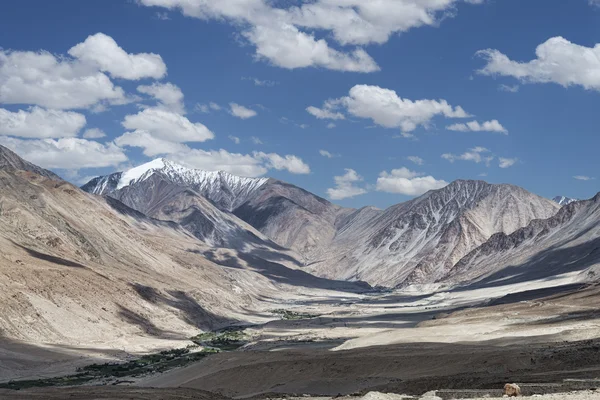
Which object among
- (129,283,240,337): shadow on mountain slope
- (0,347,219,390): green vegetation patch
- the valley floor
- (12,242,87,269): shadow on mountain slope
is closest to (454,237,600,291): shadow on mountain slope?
(129,283,240,337): shadow on mountain slope

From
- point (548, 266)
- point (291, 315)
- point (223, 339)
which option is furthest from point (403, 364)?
point (548, 266)

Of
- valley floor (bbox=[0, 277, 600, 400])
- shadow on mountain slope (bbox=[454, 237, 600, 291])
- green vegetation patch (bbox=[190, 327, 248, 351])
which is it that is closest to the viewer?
valley floor (bbox=[0, 277, 600, 400])

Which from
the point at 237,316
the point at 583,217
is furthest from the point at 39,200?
the point at 583,217

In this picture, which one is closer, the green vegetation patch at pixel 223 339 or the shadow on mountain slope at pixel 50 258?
the green vegetation patch at pixel 223 339

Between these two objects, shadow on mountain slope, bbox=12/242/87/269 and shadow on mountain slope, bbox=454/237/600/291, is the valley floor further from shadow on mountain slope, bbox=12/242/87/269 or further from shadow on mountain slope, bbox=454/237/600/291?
shadow on mountain slope, bbox=454/237/600/291

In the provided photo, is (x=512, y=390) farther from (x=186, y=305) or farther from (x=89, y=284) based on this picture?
(x=186, y=305)

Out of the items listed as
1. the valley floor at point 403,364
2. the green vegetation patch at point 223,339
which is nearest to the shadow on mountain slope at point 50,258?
the green vegetation patch at point 223,339

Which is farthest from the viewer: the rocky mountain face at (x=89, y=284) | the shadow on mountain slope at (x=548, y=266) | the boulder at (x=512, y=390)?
the shadow on mountain slope at (x=548, y=266)

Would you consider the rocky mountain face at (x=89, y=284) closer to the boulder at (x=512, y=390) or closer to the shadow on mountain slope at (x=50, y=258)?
the shadow on mountain slope at (x=50, y=258)

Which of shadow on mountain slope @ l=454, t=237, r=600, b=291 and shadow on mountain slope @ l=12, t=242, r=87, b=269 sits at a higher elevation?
shadow on mountain slope @ l=12, t=242, r=87, b=269

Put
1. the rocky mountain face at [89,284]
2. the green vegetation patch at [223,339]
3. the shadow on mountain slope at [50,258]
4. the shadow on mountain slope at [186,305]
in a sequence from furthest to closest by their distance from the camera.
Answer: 1. the shadow on mountain slope at [186,305]
2. the shadow on mountain slope at [50,258]
3. the green vegetation patch at [223,339]
4. the rocky mountain face at [89,284]

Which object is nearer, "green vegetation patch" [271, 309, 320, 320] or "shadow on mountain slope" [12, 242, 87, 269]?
"shadow on mountain slope" [12, 242, 87, 269]
